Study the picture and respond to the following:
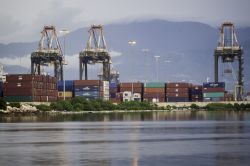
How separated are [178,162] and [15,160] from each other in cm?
844

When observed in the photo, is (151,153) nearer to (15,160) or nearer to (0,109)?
(15,160)

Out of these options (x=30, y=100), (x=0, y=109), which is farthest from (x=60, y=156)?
(x=30, y=100)

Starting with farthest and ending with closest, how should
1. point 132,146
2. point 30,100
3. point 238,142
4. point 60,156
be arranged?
point 30,100, point 238,142, point 132,146, point 60,156

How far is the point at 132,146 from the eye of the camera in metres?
45.6

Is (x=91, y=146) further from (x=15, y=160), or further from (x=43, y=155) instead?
(x=15, y=160)

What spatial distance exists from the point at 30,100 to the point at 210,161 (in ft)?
544

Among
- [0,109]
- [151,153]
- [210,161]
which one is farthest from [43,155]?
[0,109]

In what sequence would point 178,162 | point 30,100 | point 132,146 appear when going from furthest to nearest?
1. point 30,100
2. point 132,146
3. point 178,162

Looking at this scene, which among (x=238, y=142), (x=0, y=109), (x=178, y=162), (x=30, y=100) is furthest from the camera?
(x=30, y=100)

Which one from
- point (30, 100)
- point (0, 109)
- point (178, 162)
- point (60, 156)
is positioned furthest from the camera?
point (30, 100)

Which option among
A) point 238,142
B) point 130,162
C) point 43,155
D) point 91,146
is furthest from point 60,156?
point 238,142

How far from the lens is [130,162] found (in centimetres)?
3469

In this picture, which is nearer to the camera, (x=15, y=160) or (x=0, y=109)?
(x=15, y=160)

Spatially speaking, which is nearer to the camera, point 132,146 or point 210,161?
point 210,161
